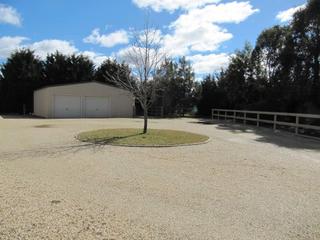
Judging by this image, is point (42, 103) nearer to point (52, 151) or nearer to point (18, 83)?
point (18, 83)

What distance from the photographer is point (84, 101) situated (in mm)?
31219

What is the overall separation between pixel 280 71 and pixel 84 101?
54.3 feet

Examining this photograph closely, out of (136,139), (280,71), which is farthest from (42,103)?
(136,139)

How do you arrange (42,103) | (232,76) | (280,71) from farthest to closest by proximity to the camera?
1. (42,103)
2. (232,76)
3. (280,71)

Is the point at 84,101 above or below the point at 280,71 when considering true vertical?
below

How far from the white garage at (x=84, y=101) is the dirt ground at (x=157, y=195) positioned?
20512mm

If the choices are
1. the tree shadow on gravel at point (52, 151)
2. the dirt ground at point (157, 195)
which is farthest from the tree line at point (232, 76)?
the dirt ground at point (157, 195)

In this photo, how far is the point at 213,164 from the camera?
8.45m

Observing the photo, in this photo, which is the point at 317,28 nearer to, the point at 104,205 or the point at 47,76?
the point at 104,205

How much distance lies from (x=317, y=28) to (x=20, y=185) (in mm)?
20466

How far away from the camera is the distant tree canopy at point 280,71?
843 inches

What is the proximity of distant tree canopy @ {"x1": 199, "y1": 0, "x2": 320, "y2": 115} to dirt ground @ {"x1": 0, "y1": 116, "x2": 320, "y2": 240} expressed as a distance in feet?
42.7

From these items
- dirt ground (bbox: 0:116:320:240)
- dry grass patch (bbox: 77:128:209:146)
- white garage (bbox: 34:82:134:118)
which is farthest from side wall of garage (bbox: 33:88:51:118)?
dirt ground (bbox: 0:116:320:240)

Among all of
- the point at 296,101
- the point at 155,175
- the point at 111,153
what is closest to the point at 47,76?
the point at 296,101
